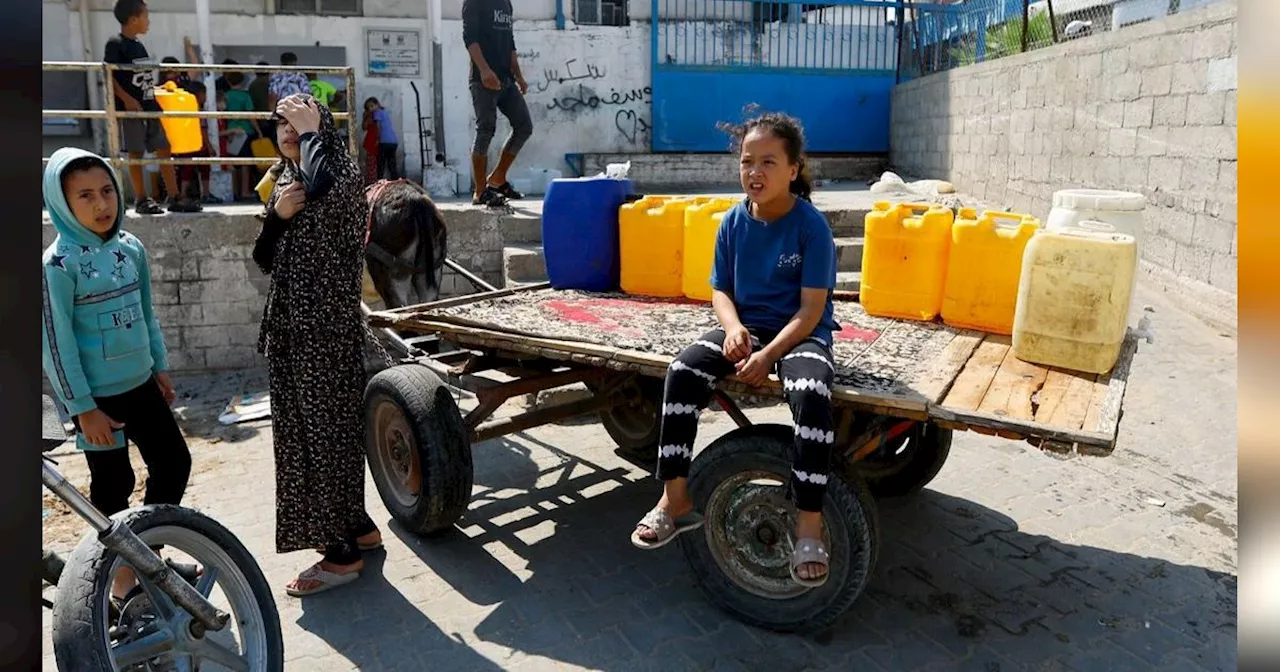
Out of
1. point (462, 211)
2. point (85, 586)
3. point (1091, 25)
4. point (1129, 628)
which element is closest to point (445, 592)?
point (85, 586)

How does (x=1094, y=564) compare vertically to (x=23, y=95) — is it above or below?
below

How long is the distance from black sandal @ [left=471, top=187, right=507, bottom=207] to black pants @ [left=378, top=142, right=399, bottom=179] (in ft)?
16.0

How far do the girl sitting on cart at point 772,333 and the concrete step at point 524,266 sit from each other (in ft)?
13.0

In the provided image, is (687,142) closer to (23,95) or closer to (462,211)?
(462,211)

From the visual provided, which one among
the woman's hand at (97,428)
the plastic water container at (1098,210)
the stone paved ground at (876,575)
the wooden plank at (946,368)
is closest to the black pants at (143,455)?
the woman's hand at (97,428)

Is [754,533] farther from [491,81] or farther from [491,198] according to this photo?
[491,81]

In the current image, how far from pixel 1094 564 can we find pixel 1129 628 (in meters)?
0.53

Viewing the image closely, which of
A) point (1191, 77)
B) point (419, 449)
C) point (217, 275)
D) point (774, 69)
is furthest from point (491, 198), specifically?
point (774, 69)

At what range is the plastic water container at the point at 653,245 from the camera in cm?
438

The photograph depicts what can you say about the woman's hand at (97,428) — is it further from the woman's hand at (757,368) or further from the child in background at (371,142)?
the child in background at (371,142)

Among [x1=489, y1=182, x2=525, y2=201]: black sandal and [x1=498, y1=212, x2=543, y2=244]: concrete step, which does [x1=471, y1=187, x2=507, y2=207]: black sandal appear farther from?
[x1=498, y1=212, x2=543, y2=244]: concrete step

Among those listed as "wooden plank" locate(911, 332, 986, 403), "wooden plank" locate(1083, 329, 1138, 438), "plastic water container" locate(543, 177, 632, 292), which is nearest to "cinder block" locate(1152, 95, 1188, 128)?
"wooden plank" locate(1083, 329, 1138, 438)

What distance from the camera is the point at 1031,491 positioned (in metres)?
4.59

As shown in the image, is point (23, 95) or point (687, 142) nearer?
point (23, 95)
